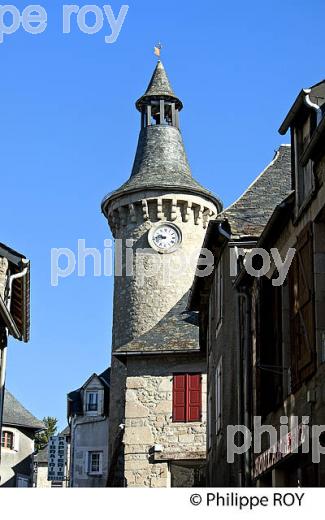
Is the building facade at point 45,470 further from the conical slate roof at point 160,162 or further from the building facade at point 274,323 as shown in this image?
the building facade at point 274,323

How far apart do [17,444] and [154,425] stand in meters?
12.7

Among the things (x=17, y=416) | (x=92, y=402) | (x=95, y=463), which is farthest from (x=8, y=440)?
(x=92, y=402)

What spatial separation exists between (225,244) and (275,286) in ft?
15.7

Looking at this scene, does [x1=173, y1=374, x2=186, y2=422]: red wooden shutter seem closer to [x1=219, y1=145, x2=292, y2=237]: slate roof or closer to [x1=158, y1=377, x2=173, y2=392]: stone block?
[x1=158, y1=377, x2=173, y2=392]: stone block

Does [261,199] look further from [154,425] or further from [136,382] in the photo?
[154,425]

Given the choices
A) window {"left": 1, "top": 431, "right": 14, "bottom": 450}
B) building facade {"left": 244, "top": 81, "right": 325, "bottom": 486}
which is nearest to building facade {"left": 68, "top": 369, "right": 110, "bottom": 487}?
window {"left": 1, "top": 431, "right": 14, "bottom": 450}

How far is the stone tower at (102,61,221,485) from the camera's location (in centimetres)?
3700

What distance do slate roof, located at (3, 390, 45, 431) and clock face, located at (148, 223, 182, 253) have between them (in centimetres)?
947

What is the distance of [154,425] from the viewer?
29953 millimetres
